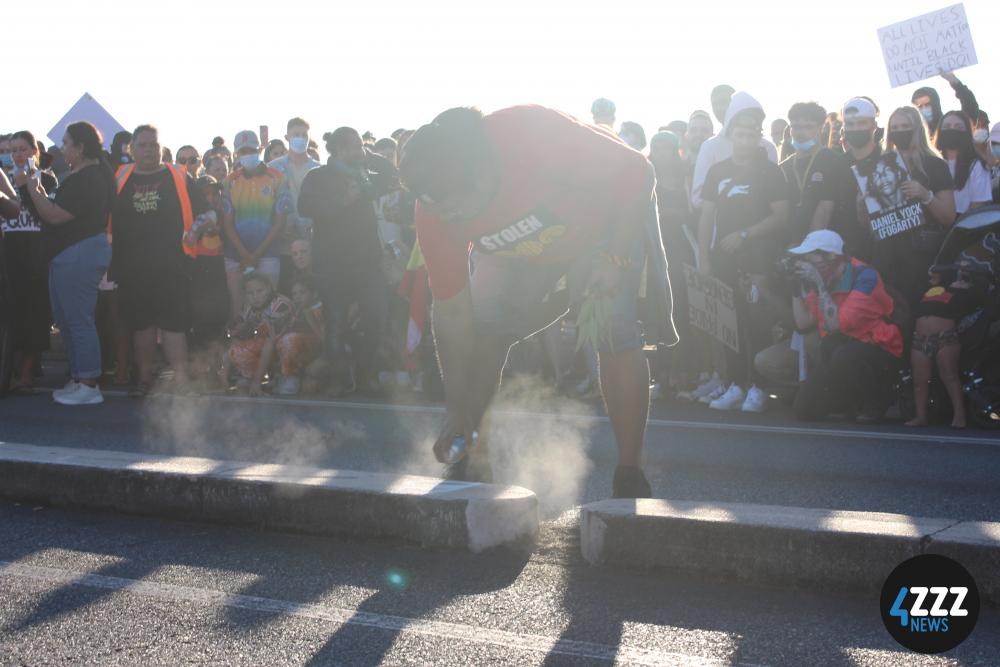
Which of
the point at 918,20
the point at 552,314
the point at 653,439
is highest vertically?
the point at 918,20

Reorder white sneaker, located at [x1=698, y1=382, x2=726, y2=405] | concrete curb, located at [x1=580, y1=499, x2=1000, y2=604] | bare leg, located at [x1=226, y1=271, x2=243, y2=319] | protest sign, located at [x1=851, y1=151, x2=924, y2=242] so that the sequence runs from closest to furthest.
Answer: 1. concrete curb, located at [x1=580, y1=499, x2=1000, y2=604]
2. protest sign, located at [x1=851, y1=151, x2=924, y2=242]
3. white sneaker, located at [x1=698, y1=382, x2=726, y2=405]
4. bare leg, located at [x1=226, y1=271, x2=243, y2=319]

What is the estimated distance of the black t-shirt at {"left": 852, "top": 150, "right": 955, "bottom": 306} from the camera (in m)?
9.52

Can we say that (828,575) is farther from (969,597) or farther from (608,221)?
(608,221)

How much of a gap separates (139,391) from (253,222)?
2.09m

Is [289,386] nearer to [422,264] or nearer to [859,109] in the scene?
[422,264]

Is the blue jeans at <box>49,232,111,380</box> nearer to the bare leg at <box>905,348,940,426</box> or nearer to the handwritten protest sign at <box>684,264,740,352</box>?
the handwritten protest sign at <box>684,264,740,352</box>

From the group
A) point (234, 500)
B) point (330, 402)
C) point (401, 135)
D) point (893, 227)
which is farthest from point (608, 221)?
point (401, 135)

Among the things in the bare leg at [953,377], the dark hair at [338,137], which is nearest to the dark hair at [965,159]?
the bare leg at [953,377]

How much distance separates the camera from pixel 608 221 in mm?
5449

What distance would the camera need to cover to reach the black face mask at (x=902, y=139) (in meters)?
9.59

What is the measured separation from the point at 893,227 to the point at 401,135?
542 cm

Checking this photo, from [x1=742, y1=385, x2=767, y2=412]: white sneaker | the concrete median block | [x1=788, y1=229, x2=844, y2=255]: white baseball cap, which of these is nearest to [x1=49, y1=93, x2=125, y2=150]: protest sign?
[x1=742, y1=385, x2=767, y2=412]: white sneaker

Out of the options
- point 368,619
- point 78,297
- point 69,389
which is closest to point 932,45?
A: point 78,297

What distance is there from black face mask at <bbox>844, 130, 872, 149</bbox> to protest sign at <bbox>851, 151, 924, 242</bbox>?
0.25 meters
